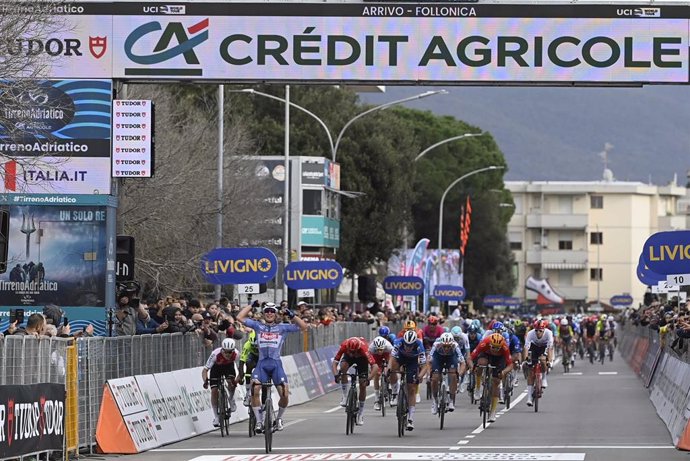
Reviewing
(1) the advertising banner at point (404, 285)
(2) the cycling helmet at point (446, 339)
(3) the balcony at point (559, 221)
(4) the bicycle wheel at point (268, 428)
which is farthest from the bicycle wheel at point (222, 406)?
(3) the balcony at point (559, 221)

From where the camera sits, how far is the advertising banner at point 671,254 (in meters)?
26.2

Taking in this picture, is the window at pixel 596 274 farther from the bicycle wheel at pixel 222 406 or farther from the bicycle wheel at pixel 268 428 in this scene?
the bicycle wheel at pixel 268 428

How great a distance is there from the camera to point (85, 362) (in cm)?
2052

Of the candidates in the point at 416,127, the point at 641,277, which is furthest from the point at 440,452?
the point at 416,127

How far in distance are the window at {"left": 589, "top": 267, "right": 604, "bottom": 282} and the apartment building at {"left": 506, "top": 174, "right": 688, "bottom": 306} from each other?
5 centimetres

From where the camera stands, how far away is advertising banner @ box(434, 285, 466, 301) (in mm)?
77438

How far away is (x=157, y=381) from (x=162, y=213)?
61.9 ft

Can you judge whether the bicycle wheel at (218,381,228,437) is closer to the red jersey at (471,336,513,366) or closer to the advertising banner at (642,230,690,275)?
the red jersey at (471,336,513,366)

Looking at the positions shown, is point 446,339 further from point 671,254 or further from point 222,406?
point 222,406

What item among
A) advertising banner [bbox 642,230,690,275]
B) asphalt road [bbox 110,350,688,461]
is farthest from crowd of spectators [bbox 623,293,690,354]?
advertising banner [bbox 642,230,690,275]

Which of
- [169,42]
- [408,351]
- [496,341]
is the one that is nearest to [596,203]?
[496,341]

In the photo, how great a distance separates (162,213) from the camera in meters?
42.0

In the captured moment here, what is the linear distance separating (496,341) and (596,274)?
137128 millimetres

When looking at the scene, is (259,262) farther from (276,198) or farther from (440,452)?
(276,198)
